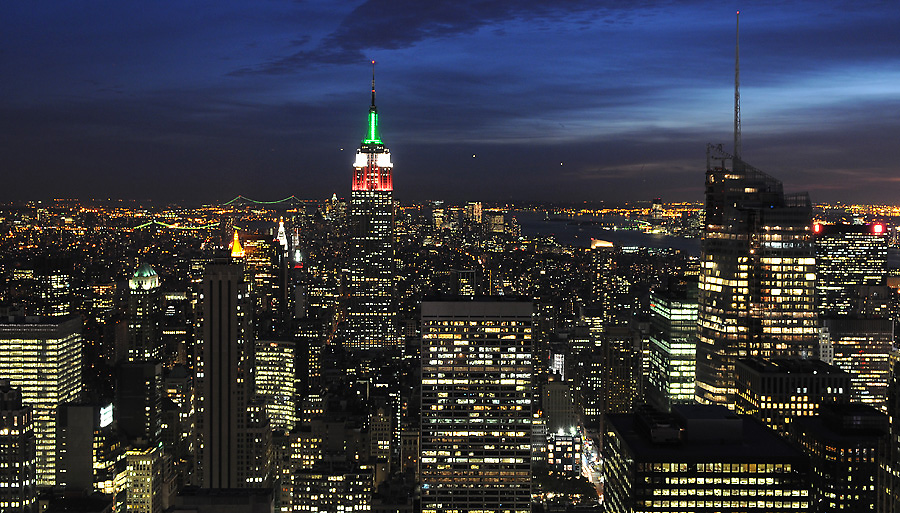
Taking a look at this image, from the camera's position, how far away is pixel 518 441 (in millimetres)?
37000

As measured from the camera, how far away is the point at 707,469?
2541 cm

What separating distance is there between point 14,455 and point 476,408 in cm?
1511

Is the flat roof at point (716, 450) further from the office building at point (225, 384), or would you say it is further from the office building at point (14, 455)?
the office building at point (225, 384)

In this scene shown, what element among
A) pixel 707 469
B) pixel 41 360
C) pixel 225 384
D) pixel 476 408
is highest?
pixel 707 469

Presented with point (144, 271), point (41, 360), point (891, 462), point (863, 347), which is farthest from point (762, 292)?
point (144, 271)

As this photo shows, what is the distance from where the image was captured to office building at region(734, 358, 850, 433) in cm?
3512

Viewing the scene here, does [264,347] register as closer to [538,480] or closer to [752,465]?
[538,480]

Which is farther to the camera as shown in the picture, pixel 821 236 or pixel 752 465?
pixel 821 236

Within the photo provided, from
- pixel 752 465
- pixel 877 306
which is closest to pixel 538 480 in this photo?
pixel 752 465

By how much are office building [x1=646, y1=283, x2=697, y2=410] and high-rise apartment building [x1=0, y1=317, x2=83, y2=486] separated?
26.0m

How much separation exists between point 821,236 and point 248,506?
44743mm

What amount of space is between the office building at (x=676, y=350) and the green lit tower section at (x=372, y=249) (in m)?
30.8

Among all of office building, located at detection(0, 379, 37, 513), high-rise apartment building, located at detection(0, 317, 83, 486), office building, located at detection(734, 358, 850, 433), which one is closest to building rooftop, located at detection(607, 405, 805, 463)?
office building, located at detection(734, 358, 850, 433)

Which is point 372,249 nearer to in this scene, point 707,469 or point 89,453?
point 89,453
